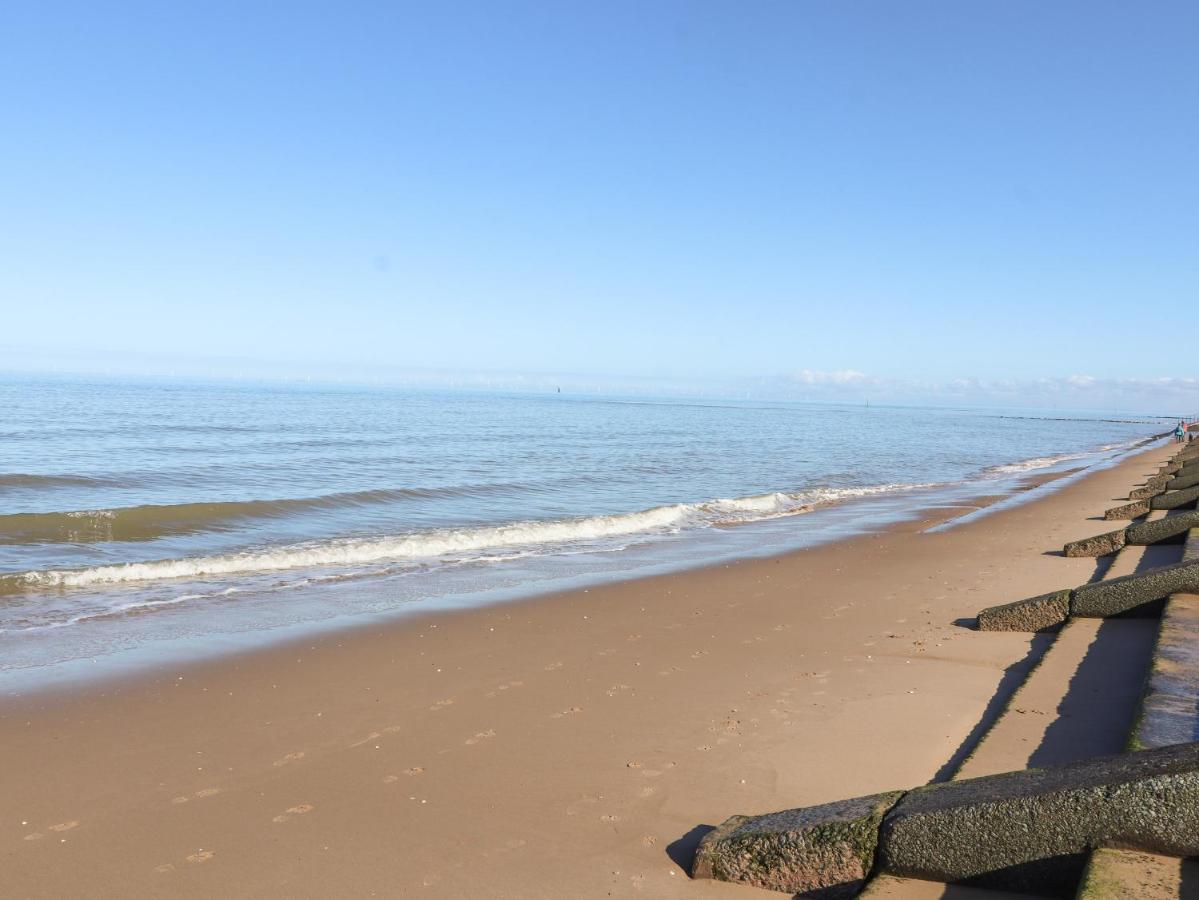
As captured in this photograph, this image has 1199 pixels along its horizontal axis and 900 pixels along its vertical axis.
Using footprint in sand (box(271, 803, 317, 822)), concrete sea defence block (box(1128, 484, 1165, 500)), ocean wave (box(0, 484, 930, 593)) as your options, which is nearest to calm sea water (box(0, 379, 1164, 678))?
ocean wave (box(0, 484, 930, 593))

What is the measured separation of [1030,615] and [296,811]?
249 inches

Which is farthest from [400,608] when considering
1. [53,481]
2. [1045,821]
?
[53,481]

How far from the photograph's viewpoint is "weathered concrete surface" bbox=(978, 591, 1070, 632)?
7617mm

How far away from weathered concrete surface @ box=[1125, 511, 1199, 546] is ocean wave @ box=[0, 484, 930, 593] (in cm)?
827

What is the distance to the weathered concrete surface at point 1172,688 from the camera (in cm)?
392

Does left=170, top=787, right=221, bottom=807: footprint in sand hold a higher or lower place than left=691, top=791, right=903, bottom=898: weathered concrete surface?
lower

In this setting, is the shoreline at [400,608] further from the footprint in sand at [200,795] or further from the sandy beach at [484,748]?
the footprint in sand at [200,795]

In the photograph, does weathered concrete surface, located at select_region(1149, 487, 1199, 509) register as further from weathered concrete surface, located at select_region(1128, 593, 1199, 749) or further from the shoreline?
weathered concrete surface, located at select_region(1128, 593, 1199, 749)

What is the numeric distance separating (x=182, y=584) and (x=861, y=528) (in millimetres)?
12661

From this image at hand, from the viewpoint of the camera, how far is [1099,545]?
39.0 feet

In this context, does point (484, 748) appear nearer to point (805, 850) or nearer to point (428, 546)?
point (805, 850)

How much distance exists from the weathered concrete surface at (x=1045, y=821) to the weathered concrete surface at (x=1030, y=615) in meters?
4.76

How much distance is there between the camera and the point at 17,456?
84.8ft

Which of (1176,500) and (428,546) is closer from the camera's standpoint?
(1176,500)
